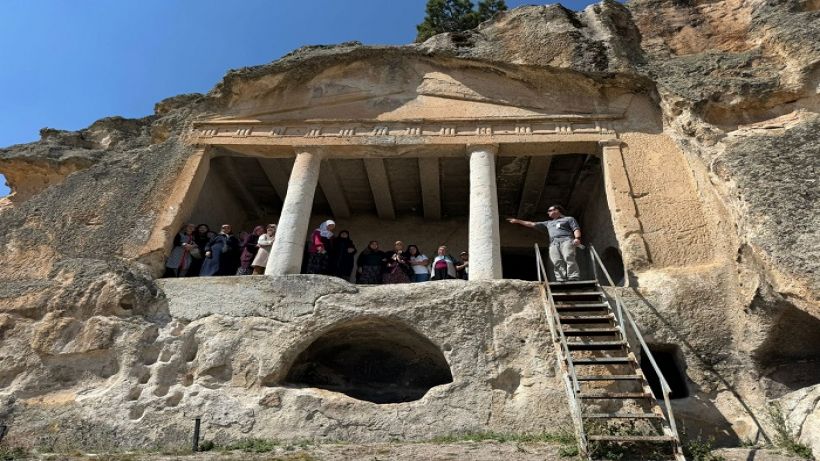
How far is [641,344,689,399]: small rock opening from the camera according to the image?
651 centimetres

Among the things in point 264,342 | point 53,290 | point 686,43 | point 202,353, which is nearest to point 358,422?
point 264,342

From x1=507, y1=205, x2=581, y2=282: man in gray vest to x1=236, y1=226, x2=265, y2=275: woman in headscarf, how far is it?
4491mm

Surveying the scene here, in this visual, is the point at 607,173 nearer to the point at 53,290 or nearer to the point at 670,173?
the point at 670,173

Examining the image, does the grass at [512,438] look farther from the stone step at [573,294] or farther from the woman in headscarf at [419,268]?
the woman in headscarf at [419,268]

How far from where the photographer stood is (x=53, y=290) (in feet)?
24.1

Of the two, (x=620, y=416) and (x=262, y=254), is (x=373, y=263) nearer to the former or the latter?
(x=262, y=254)

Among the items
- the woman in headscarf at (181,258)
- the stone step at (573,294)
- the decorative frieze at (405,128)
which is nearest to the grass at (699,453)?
the stone step at (573,294)

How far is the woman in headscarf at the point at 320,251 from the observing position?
28.5 ft

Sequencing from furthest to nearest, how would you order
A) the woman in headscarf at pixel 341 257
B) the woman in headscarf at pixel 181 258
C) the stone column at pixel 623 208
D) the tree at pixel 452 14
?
1. the tree at pixel 452 14
2. the woman in headscarf at pixel 341 257
3. the woman in headscarf at pixel 181 258
4. the stone column at pixel 623 208

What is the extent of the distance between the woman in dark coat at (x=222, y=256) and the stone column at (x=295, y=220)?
2.80 feet

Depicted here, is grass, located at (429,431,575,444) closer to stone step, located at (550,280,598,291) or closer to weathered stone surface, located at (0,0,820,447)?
weathered stone surface, located at (0,0,820,447)

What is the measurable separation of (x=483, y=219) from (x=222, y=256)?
13.6ft

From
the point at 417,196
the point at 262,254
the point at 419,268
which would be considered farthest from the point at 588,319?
the point at 417,196

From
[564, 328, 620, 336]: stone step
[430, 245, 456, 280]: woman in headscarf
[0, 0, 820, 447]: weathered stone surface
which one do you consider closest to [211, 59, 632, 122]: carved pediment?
[0, 0, 820, 447]: weathered stone surface
